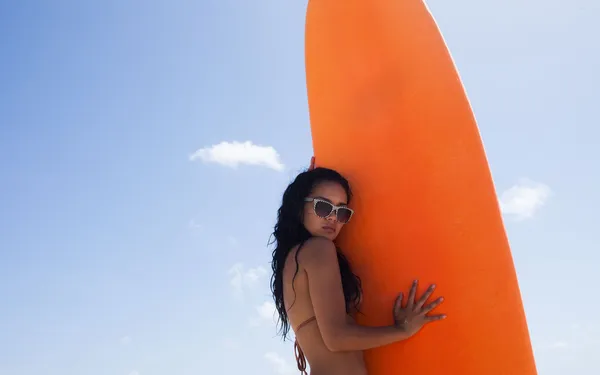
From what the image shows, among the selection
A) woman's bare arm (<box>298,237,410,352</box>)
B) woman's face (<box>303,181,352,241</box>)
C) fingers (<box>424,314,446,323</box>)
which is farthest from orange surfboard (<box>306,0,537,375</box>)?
woman's bare arm (<box>298,237,410,352</box>)

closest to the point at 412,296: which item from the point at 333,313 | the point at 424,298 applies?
the point at 424,298

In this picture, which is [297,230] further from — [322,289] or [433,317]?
[433,317]

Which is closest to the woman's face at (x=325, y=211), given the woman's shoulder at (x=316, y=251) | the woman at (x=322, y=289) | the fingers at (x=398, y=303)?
the woman at (x=322, y=289)

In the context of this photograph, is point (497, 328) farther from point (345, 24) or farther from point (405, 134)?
point (345, 24)

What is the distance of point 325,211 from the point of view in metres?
2.31

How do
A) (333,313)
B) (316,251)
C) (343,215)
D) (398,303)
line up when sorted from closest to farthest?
(333,313) < (316,251) < (398,303) < (343,215)

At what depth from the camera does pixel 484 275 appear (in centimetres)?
226

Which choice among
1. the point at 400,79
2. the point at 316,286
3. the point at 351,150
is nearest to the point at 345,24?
the point at 400,79

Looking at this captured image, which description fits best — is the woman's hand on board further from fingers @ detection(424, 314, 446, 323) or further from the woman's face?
the woman's face

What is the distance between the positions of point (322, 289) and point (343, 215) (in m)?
0.41

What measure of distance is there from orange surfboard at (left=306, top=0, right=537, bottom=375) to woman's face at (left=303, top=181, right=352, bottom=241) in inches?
5.6

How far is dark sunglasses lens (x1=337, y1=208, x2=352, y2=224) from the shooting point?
7.65ft

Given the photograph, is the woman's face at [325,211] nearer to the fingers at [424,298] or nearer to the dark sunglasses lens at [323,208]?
the dark sunglasses lens at [323,208]

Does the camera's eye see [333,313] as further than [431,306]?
No
